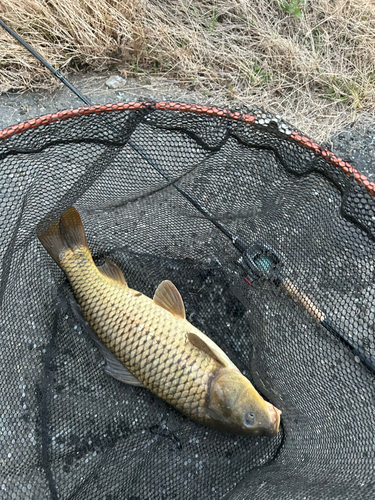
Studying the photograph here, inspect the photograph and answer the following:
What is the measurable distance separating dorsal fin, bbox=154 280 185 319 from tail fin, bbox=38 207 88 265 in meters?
0.34

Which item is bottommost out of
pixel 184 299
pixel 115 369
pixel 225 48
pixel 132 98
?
pixel 115 369

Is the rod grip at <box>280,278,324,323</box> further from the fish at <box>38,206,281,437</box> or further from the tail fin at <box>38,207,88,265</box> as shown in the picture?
the tail fin at <box>38,207,88,265</box>

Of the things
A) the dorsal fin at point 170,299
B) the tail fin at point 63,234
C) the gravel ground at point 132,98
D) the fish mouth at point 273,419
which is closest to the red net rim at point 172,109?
the tail fin at point 63,234

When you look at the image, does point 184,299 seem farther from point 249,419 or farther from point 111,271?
point 249,419

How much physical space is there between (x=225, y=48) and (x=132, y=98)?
0.57m

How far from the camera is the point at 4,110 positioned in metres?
2.04

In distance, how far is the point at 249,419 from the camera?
1.24 meters

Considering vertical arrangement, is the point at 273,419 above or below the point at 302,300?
below

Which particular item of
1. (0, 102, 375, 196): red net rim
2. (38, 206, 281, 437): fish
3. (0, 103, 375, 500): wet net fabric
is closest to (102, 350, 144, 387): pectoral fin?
(38, 206, 281, 437): fish

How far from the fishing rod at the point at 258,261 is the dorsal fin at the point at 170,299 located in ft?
0.98

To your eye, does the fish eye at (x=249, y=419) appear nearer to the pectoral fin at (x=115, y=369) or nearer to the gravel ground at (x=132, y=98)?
the pectoral fin at (x=115, y=369)

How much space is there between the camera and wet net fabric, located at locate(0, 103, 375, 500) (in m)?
1.26

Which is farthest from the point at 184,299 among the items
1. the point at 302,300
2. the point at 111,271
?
the point at 302,300

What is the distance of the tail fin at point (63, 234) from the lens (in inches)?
57.5
